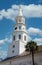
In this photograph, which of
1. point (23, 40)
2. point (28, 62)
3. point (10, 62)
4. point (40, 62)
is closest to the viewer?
point (40, 62)

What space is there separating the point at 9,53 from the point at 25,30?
10.9m

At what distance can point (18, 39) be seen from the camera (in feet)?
275

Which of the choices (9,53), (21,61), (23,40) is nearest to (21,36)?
(23,40)

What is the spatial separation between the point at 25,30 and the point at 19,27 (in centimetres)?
265

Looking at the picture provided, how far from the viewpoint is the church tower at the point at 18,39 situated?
275 feet

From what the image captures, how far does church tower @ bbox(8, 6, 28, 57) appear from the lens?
83938mm

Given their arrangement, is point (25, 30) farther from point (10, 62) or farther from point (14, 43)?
point (10, 62)

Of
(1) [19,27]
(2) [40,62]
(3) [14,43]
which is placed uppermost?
(1) [19,27]

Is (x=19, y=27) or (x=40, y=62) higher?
(x=19, y=27)

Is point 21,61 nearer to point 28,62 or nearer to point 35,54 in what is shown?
point 28,62

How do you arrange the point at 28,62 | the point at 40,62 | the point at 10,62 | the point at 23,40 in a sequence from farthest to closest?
the point at 23,40 → the point at 10,62 → the point at 28,62 → the point at 40,62

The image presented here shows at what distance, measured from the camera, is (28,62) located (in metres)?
67.8

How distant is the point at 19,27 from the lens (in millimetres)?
86562

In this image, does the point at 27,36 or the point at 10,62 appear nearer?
the point at 10,62
